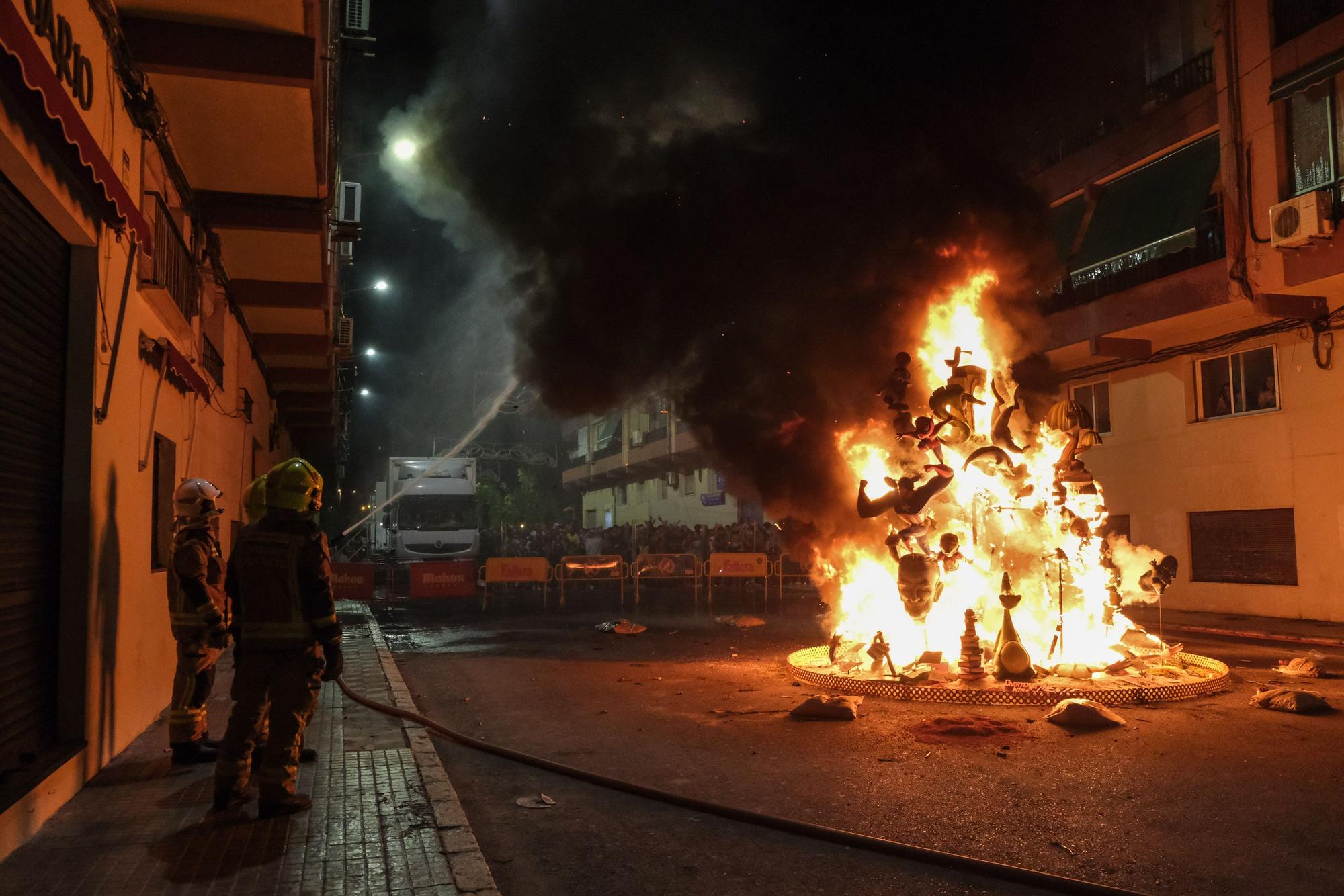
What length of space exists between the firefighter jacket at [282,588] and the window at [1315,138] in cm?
1494

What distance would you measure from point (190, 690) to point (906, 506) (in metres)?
6.92

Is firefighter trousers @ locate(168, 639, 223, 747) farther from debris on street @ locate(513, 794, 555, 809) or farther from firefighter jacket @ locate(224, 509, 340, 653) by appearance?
debris on street @ locate(513, 794, 555, 809)

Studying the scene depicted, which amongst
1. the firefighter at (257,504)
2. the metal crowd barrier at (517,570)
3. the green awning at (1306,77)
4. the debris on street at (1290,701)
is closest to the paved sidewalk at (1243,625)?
the debris on street at (1290,701)

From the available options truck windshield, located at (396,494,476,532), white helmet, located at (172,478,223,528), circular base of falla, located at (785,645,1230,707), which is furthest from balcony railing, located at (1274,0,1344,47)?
truck windshield, located at (396,494,476,532)

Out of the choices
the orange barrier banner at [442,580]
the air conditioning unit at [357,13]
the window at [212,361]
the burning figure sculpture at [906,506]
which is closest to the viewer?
the burning figure sculpture at [906,506]

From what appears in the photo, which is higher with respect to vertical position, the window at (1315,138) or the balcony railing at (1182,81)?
the balcony railing at (1182,81)

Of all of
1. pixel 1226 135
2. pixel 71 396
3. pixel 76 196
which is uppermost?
pixel 1226 135

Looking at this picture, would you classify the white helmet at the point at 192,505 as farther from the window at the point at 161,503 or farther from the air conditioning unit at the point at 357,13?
the air conditioning unit at the point at 357,13

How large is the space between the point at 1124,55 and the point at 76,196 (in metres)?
19.1

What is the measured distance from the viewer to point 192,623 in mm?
6059

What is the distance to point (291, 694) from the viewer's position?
516 cm

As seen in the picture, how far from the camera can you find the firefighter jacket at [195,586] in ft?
19.3

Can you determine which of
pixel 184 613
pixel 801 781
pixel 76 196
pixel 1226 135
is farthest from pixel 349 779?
pixel 1226 135

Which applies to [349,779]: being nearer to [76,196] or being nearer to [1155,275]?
[76,196]
